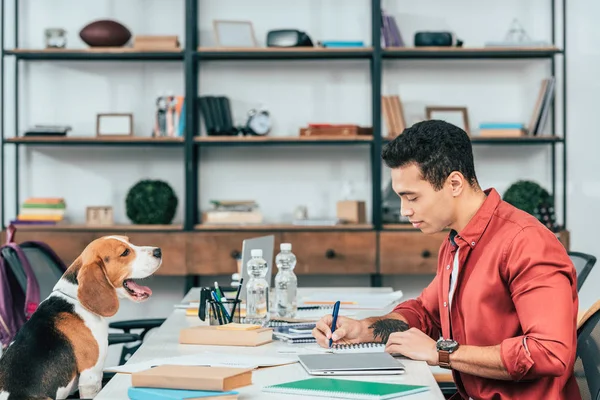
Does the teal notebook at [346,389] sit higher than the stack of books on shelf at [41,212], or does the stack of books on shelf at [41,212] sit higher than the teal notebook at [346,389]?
the stack of books on shelf at [41,212]

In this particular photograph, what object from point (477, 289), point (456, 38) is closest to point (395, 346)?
point (477, 289)

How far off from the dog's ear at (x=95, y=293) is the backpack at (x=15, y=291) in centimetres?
80

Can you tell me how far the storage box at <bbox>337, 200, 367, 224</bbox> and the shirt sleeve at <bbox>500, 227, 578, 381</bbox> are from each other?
279cm

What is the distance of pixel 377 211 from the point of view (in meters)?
4.39

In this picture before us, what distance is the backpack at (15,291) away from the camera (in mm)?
2768

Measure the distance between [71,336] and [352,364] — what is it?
0.68m

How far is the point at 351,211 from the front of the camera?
4480 millimetres

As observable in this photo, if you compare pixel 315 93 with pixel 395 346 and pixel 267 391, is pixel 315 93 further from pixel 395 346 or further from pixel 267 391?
pixel 267 391

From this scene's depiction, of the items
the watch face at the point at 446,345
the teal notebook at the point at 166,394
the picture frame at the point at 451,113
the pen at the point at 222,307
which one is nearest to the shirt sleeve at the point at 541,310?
the watch face at the point at 446,345

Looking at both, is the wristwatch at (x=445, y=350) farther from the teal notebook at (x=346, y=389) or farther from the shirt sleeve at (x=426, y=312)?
the shirt sleeve at (x=426, y=312)

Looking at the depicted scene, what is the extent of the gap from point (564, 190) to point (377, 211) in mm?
1084

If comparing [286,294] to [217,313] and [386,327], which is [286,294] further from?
[386,327]

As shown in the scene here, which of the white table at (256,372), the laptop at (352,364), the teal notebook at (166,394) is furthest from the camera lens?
the laptop at (352,364)

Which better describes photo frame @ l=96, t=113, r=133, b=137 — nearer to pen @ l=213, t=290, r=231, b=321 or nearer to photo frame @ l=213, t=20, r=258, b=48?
photo frame @ l=213, t=20, r=258, b=48
